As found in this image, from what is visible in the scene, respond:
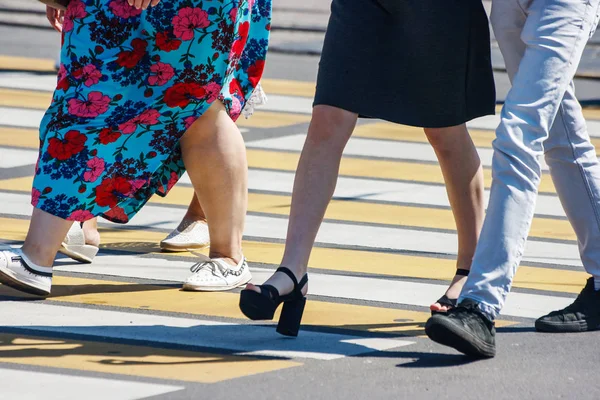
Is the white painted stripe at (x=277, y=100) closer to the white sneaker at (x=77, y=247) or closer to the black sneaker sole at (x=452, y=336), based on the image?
the white sneaker at (x=77, y=247)

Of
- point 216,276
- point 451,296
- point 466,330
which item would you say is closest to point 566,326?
point 451,296

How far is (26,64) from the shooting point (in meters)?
15.2

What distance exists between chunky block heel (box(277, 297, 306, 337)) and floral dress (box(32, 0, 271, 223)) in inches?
40.6

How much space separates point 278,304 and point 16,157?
4572mm

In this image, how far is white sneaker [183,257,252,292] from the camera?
5.43m

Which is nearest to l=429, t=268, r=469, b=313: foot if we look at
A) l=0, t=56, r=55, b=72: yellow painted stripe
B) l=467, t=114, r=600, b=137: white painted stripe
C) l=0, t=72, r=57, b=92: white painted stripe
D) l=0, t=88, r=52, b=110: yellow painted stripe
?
l=467, t=114, r=600, b=137: white painted stripe

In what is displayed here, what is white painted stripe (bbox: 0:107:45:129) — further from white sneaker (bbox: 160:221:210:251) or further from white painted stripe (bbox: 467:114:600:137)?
white sneaker (bbox: 160:221:210:251)

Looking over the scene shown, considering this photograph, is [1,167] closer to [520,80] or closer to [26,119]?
[26,119]

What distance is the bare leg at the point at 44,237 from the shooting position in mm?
5250

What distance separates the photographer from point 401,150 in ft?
32.1

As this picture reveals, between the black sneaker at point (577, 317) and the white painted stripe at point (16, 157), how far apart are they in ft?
14.3

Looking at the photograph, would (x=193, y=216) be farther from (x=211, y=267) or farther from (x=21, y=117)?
(x=21, y=117)

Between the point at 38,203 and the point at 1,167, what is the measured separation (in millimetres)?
3248

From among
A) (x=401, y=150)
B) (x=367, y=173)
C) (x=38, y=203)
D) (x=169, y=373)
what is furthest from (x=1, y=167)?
(x=169, y=373)
